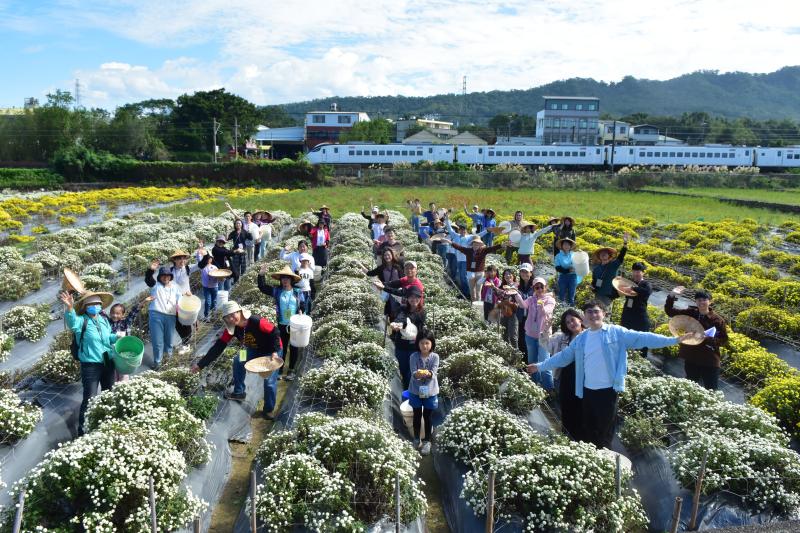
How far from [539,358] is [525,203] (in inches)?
1272

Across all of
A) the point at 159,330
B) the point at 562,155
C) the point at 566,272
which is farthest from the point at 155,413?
the point at 562,155

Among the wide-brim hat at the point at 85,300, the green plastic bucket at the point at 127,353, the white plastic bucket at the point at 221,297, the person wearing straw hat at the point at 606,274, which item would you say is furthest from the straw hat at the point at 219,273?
the person wearing straw hat at the point at 606,274

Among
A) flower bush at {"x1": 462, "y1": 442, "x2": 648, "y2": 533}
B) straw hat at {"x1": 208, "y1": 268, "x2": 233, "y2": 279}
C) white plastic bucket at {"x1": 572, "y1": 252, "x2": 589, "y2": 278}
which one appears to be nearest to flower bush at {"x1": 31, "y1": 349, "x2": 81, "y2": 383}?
straw hat at {"x1": 208, "y1": 268, "x2": 233, "y2": 279}

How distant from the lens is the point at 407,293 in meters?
8.45

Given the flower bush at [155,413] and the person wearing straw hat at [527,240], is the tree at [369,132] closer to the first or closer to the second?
the person wearing straw hat at [527,240]

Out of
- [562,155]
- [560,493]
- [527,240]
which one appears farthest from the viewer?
[562,155]

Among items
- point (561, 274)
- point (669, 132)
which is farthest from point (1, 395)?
point (669, 132)

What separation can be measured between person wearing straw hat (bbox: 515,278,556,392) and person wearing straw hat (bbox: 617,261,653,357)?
1.52 meters

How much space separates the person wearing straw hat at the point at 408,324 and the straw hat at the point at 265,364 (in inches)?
62.6

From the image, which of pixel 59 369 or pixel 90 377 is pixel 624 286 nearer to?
pixel 90 377

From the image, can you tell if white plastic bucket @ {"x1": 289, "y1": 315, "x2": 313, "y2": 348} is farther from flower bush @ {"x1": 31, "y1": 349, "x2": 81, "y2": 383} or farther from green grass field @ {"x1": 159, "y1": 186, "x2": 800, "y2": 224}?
green grass field @ {"x1": 159, "y1": 186, "x2": 800, "y2": 224}

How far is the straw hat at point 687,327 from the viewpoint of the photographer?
6965 mm

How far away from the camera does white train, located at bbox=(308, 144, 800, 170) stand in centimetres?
6650

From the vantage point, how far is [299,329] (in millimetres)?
8953
